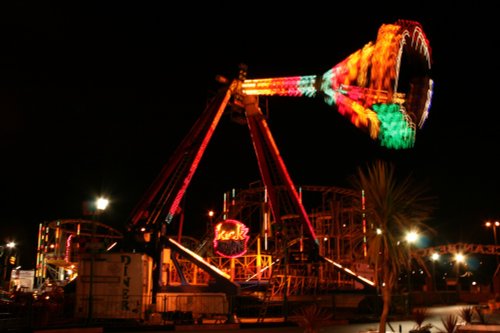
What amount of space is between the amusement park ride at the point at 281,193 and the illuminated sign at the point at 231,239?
7cm

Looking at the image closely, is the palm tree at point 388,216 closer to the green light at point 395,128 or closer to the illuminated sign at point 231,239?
the green light at point 395,128

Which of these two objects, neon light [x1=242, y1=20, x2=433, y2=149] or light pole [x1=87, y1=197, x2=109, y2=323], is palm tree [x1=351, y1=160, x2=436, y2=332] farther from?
light pole [x1=87, y1=197, x2=109, y2=323]

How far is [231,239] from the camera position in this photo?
36.4m

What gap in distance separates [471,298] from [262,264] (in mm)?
22213

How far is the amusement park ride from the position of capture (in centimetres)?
2233

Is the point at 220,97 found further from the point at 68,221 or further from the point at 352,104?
the point at 68,221

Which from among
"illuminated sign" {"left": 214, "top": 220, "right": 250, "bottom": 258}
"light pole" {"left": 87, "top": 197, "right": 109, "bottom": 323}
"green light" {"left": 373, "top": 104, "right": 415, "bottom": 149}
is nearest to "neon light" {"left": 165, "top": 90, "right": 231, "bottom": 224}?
"illuminated sign" {"left": 214, "top": 220, "right": 250, "bottom": 258}

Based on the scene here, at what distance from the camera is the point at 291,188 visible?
35.3 m

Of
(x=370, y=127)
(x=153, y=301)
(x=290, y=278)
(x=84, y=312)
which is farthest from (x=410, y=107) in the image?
(x=290, y=278)

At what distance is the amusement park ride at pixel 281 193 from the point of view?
2233 centimetres

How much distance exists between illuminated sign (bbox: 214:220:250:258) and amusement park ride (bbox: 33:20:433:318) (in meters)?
0.07

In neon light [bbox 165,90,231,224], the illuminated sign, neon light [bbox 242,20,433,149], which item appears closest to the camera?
neon light [bbox 242,20,433,149]

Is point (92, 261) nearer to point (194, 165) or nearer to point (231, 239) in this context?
point (194, 165)

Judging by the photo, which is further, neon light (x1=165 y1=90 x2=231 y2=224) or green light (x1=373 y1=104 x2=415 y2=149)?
neon light (x1=165 y1=90 x2=231 y2=224)
